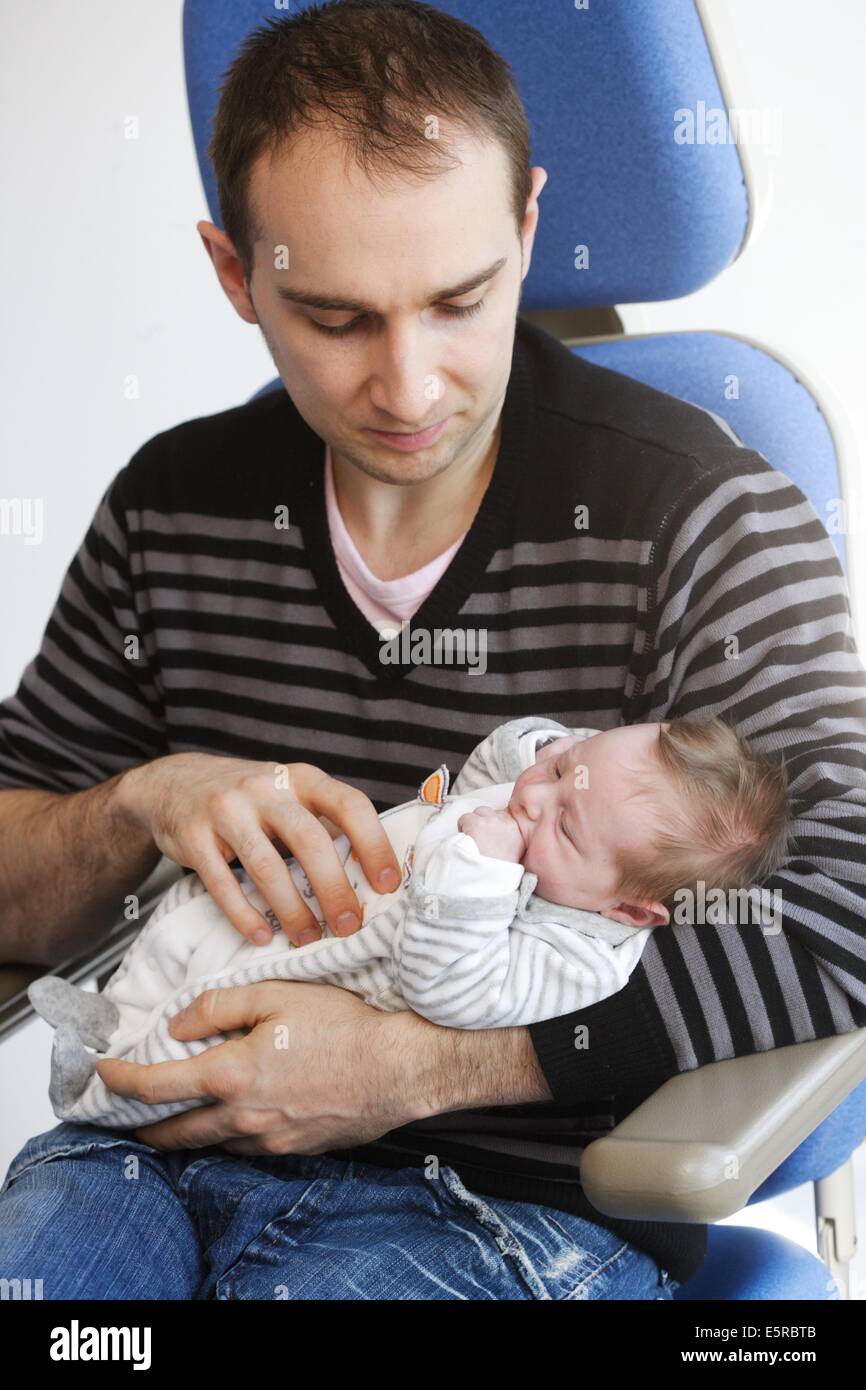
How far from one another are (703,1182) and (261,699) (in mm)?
595

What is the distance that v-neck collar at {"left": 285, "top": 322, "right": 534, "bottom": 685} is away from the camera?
3.76 ft

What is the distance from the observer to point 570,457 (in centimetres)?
115

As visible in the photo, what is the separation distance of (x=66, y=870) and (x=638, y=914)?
519mm

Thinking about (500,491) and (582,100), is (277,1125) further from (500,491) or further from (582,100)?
(582,100)

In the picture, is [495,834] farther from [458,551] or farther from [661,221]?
[661,221]

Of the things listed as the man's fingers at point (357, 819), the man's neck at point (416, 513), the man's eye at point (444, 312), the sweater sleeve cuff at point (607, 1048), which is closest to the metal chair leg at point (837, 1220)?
the sweater sleeve cuff at point (607, 1048)

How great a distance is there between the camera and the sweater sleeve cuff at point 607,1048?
94 cm

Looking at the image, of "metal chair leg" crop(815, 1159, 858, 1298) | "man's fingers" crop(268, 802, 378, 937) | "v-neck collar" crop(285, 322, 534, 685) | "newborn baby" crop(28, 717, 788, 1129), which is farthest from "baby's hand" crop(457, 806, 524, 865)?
"metal chair leg" crop(815, 1159, 858, 1298)

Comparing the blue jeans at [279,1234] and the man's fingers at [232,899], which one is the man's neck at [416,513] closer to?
the man's fingers at [232,899]

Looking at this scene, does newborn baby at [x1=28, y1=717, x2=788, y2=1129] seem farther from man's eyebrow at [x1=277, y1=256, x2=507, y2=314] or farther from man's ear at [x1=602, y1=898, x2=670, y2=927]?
man's eyebrow at [x1=277, y1=256, x2=507, y2=314]

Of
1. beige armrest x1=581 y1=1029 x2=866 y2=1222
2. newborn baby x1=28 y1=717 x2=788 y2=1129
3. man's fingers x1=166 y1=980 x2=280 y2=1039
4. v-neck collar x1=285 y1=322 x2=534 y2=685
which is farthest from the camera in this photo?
v-neck collar x1=285 y1=322 x2=534 y2=685

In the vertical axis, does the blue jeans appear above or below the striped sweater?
below

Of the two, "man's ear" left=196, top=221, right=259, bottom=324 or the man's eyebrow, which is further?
"man's ear" left=196, top=221, right=259, bottom=324
